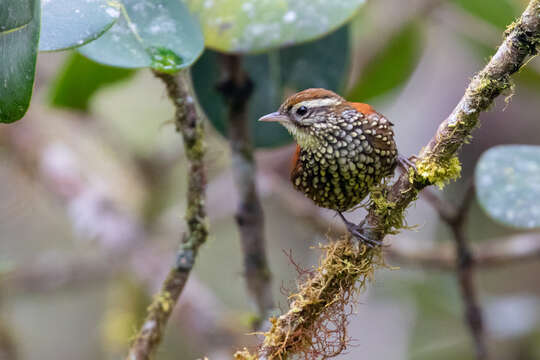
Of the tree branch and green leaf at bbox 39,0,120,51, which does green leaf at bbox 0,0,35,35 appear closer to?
green leaf at bbox 39,0,120,51

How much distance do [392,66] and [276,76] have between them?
1.16m

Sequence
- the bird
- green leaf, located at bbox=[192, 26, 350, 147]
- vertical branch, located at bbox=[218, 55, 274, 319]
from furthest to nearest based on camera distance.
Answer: green leaf, located at bbox=[192, 26, 350, 147] < vertical branch, located at bbox=[218, 55, 274, 319] < the bird

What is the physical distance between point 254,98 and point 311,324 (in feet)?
4.09

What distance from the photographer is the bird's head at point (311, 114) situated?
1.82 meters

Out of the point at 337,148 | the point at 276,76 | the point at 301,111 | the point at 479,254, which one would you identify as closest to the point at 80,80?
the point at 276,76

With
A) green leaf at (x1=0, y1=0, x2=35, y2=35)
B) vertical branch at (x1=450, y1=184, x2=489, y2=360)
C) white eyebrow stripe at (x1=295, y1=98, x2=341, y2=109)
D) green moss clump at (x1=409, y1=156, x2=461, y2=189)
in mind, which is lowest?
vertical branch at (x1=450, y1=184, x2=489, y2=360)

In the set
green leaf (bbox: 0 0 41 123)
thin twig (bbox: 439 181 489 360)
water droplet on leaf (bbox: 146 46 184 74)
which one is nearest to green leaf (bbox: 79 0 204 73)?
water droplet on leaf (bbox: 146 46 184 74)

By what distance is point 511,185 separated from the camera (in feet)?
6.41

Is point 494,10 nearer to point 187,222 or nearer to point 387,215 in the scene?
point 387,215

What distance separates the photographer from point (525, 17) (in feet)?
4.31

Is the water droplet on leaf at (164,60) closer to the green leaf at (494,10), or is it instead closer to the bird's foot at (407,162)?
the bird's foot at (407,162)

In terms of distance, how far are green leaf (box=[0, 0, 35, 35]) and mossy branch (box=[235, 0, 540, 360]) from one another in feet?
2.76

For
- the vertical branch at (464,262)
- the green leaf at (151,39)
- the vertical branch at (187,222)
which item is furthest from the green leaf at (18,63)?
the vertical branch at (464,262)

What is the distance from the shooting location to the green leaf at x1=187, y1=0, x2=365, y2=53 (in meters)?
1.89
